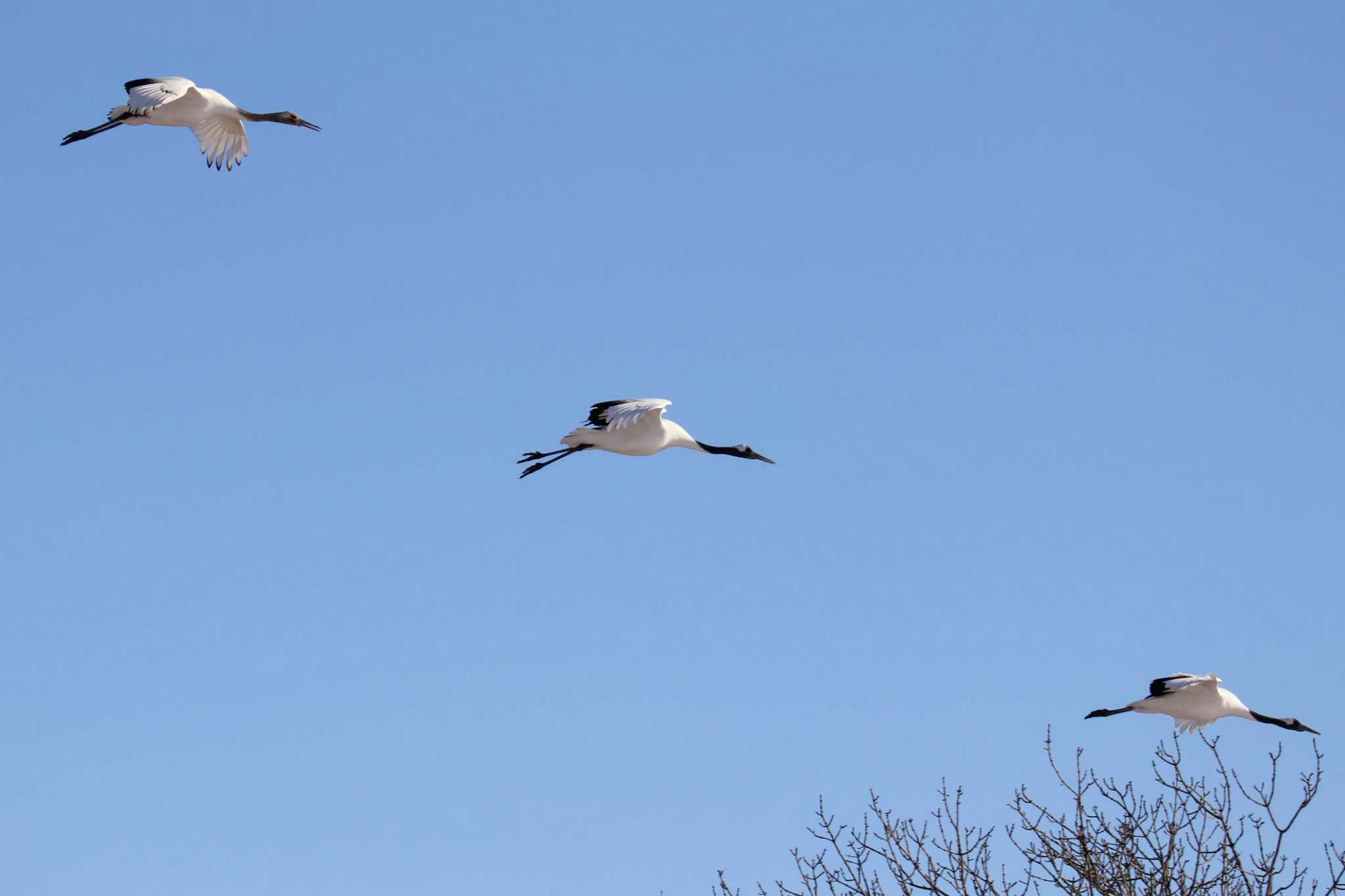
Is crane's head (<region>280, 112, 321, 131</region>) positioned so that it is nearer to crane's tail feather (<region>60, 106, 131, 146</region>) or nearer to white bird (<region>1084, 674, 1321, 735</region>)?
crane's tail feather (<region>60, 106, 131, 146</region>)

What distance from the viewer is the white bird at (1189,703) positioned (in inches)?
828

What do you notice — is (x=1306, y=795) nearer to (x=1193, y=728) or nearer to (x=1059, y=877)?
(x=1059, y=877)

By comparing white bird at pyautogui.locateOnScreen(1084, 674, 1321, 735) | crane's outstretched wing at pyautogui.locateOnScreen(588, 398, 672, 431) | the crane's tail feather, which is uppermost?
the crane's tail feather

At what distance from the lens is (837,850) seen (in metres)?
16.6

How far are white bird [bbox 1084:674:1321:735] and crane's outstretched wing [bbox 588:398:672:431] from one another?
6.56 meters

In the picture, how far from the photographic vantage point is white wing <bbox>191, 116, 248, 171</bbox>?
2172cm

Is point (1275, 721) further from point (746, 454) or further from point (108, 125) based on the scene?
point (108, 125)

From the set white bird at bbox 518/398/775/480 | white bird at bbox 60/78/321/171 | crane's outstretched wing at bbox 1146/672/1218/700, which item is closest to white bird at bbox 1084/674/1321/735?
crane's outstretched wing at bbox 1146/672/1218/700

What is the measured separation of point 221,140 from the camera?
21859 millimetres

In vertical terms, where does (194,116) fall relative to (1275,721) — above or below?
above

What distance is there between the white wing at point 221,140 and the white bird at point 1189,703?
39.5ft

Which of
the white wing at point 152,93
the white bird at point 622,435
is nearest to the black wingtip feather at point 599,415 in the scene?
the white bird at point 622,435

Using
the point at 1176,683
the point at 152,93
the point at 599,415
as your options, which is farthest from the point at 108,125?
the point at 1176,683

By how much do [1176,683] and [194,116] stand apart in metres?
12.5
